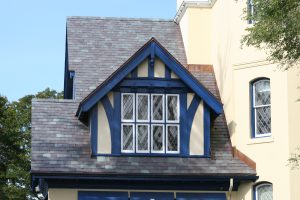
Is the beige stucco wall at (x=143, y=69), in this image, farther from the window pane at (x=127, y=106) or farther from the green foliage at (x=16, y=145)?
the green foliage at (x=16, y=145)

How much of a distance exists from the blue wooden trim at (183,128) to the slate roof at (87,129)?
30cm

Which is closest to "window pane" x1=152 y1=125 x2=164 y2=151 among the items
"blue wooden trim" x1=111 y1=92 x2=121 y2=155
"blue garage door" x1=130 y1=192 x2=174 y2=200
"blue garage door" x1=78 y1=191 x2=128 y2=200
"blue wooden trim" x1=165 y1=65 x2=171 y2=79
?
"blue wooden trim" x1=111 y1=92 x2=121 y2=155

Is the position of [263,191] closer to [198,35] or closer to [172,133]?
[172,133]

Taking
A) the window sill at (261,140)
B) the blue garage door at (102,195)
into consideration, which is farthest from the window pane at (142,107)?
the window sill at (261,140)

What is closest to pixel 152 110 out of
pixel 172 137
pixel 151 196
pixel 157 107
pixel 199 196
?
pixel 157 107

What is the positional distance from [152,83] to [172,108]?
3.37ft

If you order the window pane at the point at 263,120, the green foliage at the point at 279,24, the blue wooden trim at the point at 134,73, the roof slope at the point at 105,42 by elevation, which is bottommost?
the window pane at the point at 263,120

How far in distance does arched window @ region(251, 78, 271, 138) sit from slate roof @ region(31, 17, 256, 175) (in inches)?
45.9

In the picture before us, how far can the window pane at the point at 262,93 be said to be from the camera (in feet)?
81.7

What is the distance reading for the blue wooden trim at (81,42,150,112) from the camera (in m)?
24.3

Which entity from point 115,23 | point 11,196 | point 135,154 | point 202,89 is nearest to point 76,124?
point 135,154

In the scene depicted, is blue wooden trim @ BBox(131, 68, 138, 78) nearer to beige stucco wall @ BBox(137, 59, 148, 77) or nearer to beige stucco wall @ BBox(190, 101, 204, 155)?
beige stucco wall @ BBox(137, 59, 148, 77)

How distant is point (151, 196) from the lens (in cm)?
2433

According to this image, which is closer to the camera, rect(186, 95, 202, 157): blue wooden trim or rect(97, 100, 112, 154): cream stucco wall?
rect(97, 100, 112, 154): cream stucco wall
